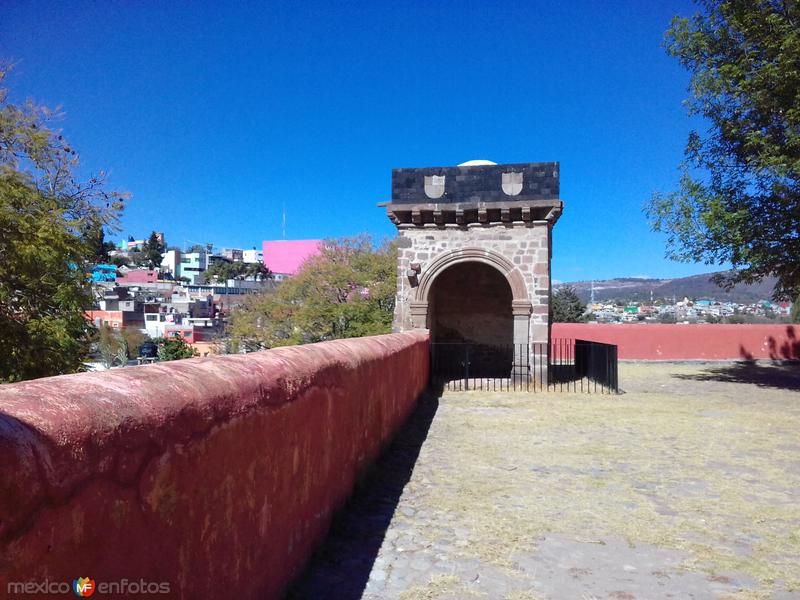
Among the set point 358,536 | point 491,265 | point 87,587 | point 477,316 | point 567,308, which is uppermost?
point 491,265

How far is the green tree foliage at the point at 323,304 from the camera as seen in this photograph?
2125cm

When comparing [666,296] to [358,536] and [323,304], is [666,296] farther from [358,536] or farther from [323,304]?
[358,536]

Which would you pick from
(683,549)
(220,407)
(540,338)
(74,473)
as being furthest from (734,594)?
(540,338)

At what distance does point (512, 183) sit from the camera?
13.0m

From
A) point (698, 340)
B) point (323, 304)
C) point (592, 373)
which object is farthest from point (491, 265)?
point (698, 340)

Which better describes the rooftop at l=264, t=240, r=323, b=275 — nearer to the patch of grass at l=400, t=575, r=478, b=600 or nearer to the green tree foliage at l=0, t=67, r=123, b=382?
the green tree foliage at l=0, t=67, r=123, b=382

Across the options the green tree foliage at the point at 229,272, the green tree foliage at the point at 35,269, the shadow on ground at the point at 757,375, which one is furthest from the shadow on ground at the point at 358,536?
the green tree foliage at the point at 229,272

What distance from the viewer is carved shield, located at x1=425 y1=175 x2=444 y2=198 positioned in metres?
13.4

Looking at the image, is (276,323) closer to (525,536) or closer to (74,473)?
(525,536)

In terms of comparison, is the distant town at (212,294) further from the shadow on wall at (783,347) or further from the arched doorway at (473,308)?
the arched doorway at (473,308)

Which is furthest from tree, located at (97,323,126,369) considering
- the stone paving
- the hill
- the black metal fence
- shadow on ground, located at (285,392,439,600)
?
the hill

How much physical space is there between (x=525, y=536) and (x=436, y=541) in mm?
659

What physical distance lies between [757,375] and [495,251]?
986 centimetres

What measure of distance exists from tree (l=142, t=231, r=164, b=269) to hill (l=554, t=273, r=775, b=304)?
242ft
